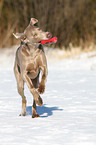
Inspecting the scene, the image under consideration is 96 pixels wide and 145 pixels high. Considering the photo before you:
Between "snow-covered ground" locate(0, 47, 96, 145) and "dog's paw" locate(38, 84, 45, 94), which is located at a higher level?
"dog's paw" locate(38, 84, 45, 94)

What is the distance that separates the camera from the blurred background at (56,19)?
628 inches

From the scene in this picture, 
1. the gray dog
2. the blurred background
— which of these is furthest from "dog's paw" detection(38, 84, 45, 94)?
the blurred background

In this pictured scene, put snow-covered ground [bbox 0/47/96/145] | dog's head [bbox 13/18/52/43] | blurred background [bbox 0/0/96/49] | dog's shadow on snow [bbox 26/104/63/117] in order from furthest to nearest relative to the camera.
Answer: blurred background [bbox 0/0/96/49] → dog's shadow on snow [bbox 26/104/63/117] → dog's head [bbox 13/18/52/43] → snow-covered ground [bbox 0/47/96/145]

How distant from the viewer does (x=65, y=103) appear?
618cm

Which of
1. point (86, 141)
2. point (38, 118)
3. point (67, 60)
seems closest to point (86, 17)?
point (67, 60)

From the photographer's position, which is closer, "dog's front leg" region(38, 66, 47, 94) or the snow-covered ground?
the snow-covered ground

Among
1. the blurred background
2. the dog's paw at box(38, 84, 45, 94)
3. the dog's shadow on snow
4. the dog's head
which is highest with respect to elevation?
the dog's head

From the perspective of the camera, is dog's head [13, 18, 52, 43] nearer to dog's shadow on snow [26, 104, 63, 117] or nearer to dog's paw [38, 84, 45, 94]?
dog's paw [38, 84, 45, 94]

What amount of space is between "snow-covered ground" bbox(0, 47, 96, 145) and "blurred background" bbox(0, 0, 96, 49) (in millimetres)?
6120

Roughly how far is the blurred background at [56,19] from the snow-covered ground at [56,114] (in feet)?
20.1

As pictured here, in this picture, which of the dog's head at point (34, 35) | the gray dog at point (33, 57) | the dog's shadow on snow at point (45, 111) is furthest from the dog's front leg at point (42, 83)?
the dog's shadow on snow at point (45, 111)

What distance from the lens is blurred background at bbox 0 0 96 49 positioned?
1596 centimetres

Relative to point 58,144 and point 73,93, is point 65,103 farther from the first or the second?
point 58,144

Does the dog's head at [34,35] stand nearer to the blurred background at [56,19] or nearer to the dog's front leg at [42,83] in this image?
the dog's front leg at [42,83]
